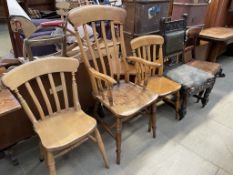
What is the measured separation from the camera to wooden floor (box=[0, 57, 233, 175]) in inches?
64.4

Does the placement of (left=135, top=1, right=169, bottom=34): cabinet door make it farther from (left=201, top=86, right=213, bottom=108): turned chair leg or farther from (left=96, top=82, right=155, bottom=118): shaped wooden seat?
(left=201, top=86, right=213, bottom=108): turned chair leg

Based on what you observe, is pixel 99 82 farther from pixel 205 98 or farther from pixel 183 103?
pixel 205 98

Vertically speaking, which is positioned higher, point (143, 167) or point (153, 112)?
point (153, 112)

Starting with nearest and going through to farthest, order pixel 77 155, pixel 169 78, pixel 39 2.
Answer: pixel 77 155
pixel 169 78
pixel 39 2

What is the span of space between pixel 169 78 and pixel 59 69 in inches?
47.8

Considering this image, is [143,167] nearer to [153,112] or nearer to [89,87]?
[153,112]

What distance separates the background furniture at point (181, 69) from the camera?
205 centimetres

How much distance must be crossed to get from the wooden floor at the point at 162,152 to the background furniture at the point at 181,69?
241 millimetres

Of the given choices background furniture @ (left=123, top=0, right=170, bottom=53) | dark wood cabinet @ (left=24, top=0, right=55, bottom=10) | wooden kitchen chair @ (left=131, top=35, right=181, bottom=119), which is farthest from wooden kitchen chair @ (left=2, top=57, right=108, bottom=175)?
dark wood cabinet @ (left=24, top=0, right=55, bottom=10)

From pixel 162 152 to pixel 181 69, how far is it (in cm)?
100

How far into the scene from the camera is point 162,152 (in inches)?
71.2

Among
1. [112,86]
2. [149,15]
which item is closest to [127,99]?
[112,86]

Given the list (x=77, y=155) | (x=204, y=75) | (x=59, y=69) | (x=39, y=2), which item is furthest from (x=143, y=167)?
(x=39, y=2)

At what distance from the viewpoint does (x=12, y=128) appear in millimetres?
1652
